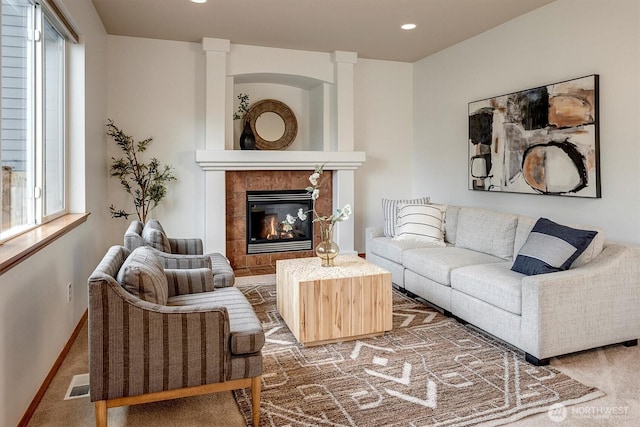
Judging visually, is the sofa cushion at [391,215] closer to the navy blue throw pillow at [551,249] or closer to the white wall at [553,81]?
the white wall at [553,81]

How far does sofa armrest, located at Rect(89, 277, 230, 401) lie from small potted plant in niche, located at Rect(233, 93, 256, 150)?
145 inches

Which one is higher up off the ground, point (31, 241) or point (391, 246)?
point (31, 241)

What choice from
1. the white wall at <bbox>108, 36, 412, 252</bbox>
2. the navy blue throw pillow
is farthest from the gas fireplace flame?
the navy blue throw pillow

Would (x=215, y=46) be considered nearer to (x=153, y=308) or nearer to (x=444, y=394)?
(x=153, y=308)

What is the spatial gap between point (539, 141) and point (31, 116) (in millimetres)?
4008

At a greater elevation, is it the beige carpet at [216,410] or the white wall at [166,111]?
the white wall at [166,111]

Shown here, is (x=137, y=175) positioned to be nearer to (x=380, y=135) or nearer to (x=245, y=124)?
(x=245, y=124)

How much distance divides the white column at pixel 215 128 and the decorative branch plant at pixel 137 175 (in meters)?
0.54

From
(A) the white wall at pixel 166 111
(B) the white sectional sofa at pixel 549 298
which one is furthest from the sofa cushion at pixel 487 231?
(A) the white wall at pixel 166 111

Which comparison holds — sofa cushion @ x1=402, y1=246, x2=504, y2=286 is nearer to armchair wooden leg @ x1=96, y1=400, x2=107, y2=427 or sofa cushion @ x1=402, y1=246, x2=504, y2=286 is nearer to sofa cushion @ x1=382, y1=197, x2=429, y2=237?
sofa cushion @ x1=382, y1=197, x2=429, y2=237

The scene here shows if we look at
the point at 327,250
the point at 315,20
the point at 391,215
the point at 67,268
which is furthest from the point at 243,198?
the point at 67,268

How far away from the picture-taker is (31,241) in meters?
2.25

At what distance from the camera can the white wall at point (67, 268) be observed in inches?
77.5

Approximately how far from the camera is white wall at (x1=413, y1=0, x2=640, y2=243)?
339cm
